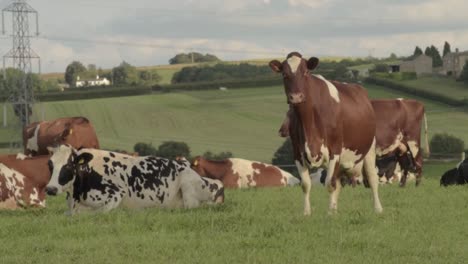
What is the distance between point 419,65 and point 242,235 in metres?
139

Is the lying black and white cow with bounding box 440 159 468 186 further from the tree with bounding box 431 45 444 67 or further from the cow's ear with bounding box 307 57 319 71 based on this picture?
the tree with bounding box 431 45 444 67

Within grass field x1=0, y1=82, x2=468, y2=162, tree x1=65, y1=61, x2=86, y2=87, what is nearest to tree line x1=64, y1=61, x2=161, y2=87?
tree x1=65, y1=61, x2=86, y2=87

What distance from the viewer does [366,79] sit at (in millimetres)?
104438

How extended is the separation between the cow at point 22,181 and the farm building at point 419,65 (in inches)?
4490

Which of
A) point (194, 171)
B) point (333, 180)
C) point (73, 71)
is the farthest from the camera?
point (73, 71)

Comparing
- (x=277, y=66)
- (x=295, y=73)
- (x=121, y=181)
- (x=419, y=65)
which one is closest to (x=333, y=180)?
(x=295, y=73)

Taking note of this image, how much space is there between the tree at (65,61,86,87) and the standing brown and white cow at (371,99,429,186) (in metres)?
130

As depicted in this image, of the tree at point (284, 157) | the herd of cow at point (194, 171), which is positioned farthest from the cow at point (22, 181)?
the tree at point (284, 157)

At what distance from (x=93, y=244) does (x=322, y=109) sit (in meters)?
4.68

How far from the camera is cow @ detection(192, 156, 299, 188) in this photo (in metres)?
29.3

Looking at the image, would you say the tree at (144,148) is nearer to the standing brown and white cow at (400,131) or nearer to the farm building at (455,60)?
the standing brown and white cow at (400,131)

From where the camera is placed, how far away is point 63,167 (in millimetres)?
15539

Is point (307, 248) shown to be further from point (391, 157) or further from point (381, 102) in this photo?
point (391, 157)

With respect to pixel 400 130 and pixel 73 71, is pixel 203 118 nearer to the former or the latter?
pixel 400 130
